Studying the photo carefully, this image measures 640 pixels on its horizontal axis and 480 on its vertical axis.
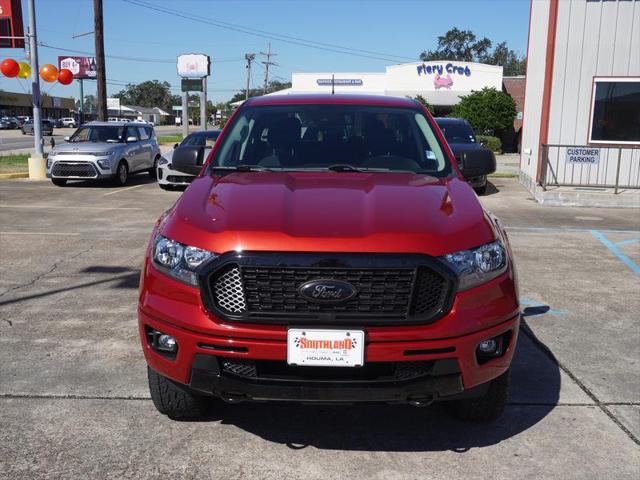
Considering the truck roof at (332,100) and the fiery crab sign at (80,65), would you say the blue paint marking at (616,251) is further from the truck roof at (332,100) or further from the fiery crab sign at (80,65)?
the fiery crab sign at (80,65)

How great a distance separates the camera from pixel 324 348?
2.87 metres

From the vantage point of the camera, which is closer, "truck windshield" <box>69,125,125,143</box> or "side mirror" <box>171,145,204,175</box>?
"side mirror" <box>171,145,204,175</box>

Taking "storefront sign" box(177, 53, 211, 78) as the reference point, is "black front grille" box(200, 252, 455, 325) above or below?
below

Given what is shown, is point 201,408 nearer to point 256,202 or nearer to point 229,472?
point 229,472

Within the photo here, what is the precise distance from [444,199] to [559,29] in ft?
42.5

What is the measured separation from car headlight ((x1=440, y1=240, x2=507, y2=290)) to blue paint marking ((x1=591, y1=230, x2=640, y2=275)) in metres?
5.00

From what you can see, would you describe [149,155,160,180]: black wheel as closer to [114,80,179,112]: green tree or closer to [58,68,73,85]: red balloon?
[58,68,73,85]: red balloon

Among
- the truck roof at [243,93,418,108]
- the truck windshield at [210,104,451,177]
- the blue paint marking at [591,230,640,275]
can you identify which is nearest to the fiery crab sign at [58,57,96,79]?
the blue paint marking at [591,230,640,275]

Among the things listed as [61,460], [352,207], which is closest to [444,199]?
[352,207]

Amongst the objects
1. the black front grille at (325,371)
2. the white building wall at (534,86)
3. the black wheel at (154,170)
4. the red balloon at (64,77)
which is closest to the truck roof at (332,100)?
the black front grille at (325,371)

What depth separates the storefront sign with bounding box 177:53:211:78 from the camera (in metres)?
39.8

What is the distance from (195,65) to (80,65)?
23.2 meters

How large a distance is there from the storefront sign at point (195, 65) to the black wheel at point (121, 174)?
24.6 m

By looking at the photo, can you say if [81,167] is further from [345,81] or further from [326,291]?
[345,81]
